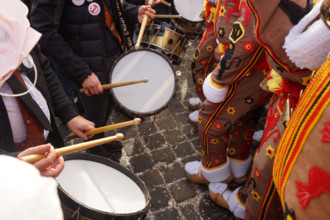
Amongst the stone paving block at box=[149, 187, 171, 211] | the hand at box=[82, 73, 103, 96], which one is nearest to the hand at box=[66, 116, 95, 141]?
the hand at box=[82, 73, 103, 96]

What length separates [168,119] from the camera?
3758 mm

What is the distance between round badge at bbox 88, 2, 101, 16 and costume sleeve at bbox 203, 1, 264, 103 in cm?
93

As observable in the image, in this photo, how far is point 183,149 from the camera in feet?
11.0

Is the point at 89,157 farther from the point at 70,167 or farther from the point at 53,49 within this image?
the point at 53,49

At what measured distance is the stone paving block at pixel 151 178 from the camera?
2.95 m

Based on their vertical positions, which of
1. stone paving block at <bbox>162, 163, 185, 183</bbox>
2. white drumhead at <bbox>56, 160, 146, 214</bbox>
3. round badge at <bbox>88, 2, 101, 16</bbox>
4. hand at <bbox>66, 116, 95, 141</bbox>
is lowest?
stone paving block at <bbox>162, 163, 185, 183</bbox>

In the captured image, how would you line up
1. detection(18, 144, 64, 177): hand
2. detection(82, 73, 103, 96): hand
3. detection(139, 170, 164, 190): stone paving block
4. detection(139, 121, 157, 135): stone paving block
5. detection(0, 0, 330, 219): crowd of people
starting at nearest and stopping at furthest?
detection(0, 0, 330, 219): crowd of people
detection(18, 144, 64, 177): hand
detection(82, 73, 103, 96): hand
detection(139, 170, 164, 190): stone paving block
detection(139, 121, 157, 135): stone paving block

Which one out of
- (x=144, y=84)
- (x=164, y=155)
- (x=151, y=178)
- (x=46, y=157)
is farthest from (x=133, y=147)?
(x=46, y=157)

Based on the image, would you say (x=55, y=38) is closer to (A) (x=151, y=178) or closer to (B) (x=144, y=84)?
(B) (x=144, y=84)

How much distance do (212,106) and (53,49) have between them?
1.32 metres

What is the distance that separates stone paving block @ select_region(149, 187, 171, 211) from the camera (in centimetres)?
274

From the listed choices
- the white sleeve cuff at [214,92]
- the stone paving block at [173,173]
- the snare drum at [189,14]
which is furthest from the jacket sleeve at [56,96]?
the snare drum at [189,14]

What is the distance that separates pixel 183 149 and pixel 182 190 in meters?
0.55

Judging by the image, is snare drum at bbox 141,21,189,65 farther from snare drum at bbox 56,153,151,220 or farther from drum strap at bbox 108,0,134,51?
snare drum at bbox 56,153,151,220
